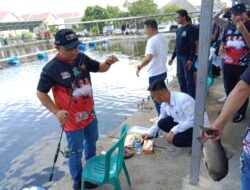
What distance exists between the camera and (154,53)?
4.02 m

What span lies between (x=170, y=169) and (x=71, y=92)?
1.61 m

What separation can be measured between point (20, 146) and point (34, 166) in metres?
1.04

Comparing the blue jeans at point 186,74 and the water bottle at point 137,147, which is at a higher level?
the blue jeans at point 186,74

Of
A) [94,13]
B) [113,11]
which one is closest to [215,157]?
[94,13]

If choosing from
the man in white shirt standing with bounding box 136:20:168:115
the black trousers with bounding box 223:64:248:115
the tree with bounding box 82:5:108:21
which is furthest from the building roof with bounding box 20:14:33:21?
the black trousers with bounding box 223:64:248:115

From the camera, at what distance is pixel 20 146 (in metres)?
5.28

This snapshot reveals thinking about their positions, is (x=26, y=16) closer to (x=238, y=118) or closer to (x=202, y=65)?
(x=238, y=118)

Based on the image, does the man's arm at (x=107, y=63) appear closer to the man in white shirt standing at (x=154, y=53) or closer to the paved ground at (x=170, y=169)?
the man in white shirt standing at (x=154, y=53)

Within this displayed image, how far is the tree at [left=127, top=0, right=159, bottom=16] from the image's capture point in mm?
49156

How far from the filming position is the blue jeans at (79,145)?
2.63m

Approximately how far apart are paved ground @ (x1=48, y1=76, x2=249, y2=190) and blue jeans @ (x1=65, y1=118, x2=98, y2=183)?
0.36m

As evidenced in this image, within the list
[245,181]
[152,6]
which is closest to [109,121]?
[245,181]

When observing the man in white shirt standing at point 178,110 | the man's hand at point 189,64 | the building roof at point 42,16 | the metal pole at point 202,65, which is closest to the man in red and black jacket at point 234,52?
the man's hand at point 189,64

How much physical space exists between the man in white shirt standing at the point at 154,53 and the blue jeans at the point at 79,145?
5.25 feet
